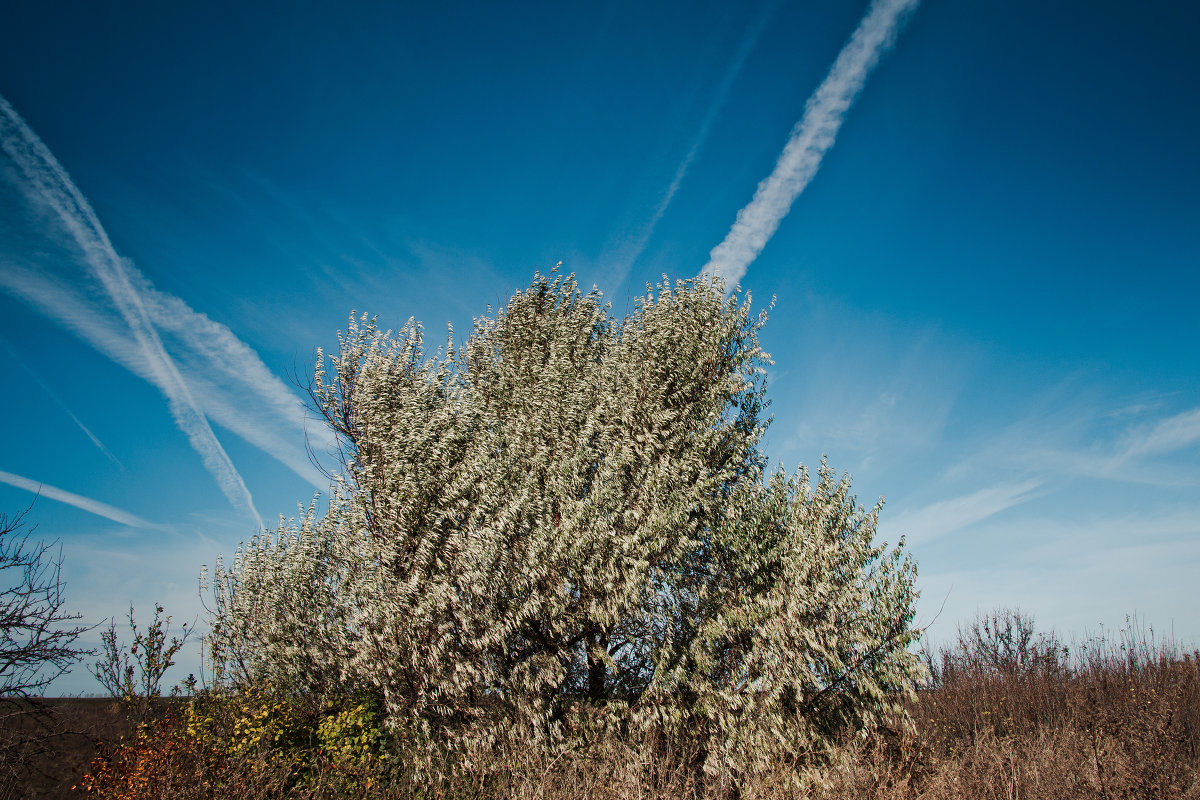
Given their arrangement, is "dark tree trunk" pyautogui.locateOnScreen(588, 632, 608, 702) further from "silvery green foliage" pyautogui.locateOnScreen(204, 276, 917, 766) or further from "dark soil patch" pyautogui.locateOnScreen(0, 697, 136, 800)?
"dark soil patch" pyautogui.locateOnScreen(0, 697, 136, 800)

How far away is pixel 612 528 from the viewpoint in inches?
523

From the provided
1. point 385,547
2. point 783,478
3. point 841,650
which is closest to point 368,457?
point 385,547

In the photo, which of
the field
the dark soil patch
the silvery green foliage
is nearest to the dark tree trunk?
the silvery green foliage

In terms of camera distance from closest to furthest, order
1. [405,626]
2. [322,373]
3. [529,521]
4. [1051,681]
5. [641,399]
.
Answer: [405,626] → [529,521] → [641,399] → [322,373] → [1051,681]

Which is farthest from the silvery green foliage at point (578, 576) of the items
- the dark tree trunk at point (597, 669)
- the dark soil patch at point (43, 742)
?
the dark soil patch at point (43, 742)

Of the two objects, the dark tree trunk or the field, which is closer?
the field

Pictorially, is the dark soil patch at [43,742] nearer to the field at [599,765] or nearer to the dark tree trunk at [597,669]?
the field at [599,765]

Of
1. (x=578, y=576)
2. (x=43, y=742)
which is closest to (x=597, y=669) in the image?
(x=578, y=576)

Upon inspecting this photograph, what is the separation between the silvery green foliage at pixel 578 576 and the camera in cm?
1216

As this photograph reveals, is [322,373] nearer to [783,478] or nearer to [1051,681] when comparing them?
[783,478]

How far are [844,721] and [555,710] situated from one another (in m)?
6.35

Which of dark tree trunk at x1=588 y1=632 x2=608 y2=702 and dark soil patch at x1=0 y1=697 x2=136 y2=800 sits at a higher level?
dark tree trunk at x1=588 y1=632 x2=608 y2=702

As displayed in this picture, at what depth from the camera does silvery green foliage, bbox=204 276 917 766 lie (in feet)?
39.9

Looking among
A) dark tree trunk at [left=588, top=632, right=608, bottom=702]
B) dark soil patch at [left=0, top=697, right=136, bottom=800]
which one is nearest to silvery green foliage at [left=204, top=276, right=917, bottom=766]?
dark tree trunk at [left=588, top=632, right=608, bottom=702]
